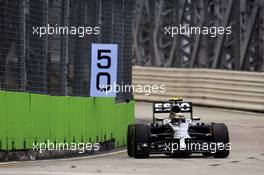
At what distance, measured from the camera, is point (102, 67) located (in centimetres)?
2075

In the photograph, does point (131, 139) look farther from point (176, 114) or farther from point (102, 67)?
point (102, 67)

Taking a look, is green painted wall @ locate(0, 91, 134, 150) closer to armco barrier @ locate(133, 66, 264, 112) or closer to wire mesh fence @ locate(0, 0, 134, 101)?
wire mesh fence @ locate(0, 0, 134, 101)

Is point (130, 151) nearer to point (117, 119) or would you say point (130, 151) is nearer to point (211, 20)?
point (117, 119)

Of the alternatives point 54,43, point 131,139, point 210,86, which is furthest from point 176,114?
point 210,86

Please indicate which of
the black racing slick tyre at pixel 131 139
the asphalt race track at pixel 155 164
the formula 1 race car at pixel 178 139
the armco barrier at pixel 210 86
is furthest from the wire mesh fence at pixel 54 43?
the armco barrier at pixel 210 86

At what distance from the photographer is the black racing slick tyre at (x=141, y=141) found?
18.2 metres

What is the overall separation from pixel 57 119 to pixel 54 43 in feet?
4.73

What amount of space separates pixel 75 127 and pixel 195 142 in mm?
2757

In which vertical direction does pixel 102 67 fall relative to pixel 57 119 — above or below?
above

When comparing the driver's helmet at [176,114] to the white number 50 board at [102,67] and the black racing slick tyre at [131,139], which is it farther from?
the white number 50 board at [102,67]

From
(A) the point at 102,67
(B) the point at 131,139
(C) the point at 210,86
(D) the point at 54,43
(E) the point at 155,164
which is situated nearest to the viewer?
(E) the point at 155,164

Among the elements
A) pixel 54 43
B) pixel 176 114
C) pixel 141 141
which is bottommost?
pixel 141 141

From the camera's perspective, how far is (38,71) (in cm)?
1886

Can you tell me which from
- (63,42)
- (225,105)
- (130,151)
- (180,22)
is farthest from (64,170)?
(180,22)
